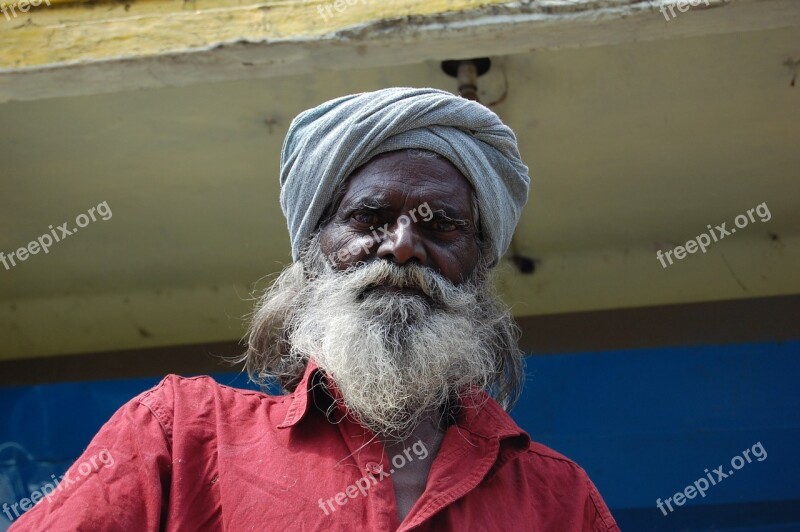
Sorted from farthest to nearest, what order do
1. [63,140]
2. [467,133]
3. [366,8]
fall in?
[63,140] → [366,8] → [467,133]

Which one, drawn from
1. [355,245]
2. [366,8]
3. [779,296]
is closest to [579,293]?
[779,296]

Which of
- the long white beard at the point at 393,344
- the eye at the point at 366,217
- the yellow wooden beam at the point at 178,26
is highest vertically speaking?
the yellow wooden beam at the point at 178,26

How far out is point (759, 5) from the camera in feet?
8.89

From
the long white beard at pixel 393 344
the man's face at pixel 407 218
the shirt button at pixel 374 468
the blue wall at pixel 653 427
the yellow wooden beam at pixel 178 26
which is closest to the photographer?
the shirt button at pixel 374 468

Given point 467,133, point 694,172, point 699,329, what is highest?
point 467,133

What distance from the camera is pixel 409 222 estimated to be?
217cm

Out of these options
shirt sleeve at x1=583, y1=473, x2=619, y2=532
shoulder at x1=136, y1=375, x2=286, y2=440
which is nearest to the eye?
shoulder at x1=136, y1=375, x2=286, y2=440

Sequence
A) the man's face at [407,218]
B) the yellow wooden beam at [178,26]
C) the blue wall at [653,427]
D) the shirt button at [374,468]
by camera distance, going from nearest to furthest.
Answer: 1. the shirt button at [374,468]
2. the man's face at [407,218]
3. the yellow wooden beam at [178,26]
4. the blue wall at [653,427]

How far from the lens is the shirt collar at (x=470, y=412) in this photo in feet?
6.37

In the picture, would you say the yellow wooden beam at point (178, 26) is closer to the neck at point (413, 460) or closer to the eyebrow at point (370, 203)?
the eyebrow at point (370, 203)

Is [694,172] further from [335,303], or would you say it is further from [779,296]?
[335,303]

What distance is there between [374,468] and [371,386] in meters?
0.24

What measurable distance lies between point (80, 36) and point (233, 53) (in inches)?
18.8

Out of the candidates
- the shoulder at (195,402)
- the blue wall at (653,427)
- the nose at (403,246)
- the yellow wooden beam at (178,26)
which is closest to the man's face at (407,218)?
the nose at (403,246)
